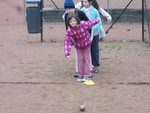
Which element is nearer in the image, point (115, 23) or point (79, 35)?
point (79, 35)

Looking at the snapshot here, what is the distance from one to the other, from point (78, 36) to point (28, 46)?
4.39 metres

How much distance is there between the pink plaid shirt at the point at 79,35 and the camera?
5.86m

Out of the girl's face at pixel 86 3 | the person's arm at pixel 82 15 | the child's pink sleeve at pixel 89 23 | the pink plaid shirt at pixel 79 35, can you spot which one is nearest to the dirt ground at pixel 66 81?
the pink plaid shirt at pixel 79 35

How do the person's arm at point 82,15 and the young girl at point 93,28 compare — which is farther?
the young girl at point 93,28

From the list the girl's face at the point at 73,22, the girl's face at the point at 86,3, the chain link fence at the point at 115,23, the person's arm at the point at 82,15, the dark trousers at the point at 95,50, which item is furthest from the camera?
the chain link fence at the point at 115,23

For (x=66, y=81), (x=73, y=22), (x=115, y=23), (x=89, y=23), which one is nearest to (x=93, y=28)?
(x=89, y=23)

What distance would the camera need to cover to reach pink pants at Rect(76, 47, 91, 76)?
6113 mm

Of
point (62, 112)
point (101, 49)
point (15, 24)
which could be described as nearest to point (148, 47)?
point (101, 49)

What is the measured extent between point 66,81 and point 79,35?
816 millimetres

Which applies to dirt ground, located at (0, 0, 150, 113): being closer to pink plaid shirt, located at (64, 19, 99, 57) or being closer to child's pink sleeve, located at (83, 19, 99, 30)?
pink plaid shirt, located at (64, 19, 99, 57)

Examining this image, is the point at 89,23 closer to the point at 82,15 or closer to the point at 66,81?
the point at 82,15

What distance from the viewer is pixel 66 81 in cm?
610

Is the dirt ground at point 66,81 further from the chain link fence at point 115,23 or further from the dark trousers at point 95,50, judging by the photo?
the chain link fence at point 115,23

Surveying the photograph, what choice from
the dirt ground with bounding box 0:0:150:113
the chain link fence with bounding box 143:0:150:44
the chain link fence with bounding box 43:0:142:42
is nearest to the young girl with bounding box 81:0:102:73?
the dirt ground with bounding box 0:0:150:113
